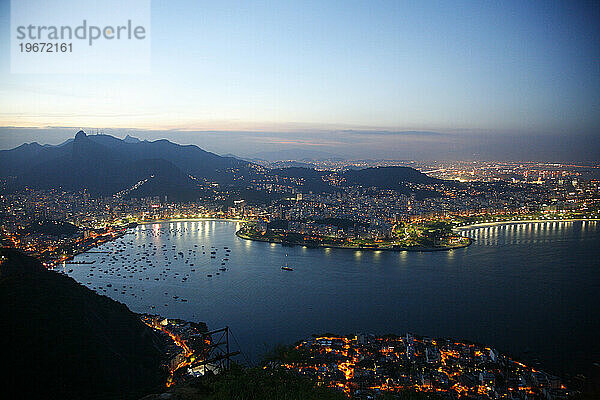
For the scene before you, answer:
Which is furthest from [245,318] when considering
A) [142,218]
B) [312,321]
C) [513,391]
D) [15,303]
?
[142,218]

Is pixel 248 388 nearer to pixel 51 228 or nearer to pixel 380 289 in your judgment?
pixel 380 289

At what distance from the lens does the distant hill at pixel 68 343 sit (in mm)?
3635

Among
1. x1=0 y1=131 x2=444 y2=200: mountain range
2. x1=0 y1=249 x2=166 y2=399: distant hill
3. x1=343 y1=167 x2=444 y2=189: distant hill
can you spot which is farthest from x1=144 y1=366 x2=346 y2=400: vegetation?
x1=343 y1=167 x2=444 y2=189: distant hill

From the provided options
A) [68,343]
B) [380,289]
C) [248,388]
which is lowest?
[380,289]

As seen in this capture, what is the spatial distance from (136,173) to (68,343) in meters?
25.6

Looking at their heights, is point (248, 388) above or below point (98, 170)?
below

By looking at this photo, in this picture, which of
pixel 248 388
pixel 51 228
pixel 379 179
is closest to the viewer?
pixel 248 388

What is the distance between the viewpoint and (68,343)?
4215 millimetres

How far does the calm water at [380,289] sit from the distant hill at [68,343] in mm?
1738

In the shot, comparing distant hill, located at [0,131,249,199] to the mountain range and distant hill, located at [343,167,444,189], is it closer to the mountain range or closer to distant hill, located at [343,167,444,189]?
the mountain range

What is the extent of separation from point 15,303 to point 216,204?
1749cm

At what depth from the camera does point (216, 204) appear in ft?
72.2

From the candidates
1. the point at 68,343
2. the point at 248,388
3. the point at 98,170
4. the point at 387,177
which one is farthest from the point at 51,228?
the point at 387,177

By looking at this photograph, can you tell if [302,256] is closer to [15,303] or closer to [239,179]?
[15,303]
